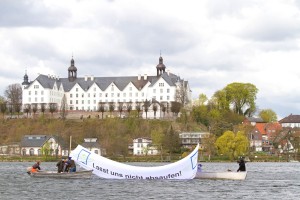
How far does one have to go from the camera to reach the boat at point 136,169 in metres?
64.6

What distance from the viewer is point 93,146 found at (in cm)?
15538

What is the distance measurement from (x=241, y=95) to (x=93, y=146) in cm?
5004

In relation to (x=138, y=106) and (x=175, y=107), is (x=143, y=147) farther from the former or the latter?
(x=138, y=106)

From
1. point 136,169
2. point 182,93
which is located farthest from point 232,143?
point 136,169

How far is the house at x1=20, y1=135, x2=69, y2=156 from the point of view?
15695 cm

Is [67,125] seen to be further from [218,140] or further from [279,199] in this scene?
[279,199]

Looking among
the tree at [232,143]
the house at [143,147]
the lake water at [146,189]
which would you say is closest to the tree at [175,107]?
the house at [143,147]

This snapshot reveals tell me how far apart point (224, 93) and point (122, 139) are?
44.0 m

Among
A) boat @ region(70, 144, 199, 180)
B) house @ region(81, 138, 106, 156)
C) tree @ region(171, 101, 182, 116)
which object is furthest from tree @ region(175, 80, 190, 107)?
boat @ region(70, 144, 199, 180)

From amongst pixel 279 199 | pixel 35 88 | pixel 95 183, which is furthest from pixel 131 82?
pixel 279 199

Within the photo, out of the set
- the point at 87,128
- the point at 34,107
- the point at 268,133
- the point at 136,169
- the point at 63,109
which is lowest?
the point at 136,169

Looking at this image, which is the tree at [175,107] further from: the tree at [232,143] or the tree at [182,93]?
the tree at [232,143]

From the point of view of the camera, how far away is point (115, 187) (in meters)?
59.3

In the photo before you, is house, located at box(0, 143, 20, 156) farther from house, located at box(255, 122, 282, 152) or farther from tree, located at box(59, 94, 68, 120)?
house, located at box(255, 122, 282, 152)
